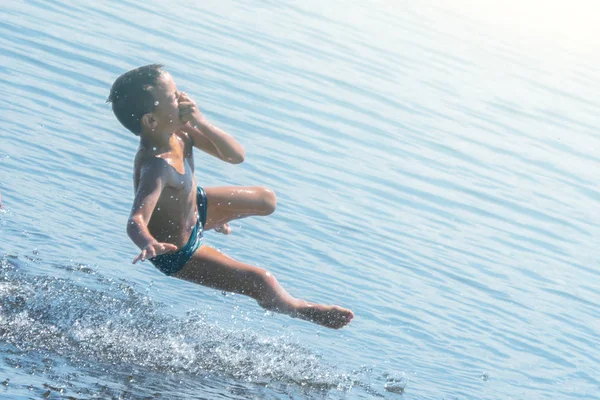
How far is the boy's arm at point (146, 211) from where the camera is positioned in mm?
5949

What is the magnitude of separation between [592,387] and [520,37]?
29103 millimetres

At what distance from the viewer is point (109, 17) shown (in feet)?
65.3

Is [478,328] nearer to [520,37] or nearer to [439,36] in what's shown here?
[439,36]

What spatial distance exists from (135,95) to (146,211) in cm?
82

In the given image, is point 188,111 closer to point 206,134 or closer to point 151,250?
point 206,134

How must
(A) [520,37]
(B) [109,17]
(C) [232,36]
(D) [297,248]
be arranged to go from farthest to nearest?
(A) [520,37]
(C) [232,36]
(B) [109,17]
(D) [297,248]

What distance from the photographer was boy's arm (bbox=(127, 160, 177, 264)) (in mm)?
5949

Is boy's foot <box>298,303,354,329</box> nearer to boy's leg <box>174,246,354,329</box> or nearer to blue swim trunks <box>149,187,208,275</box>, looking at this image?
boy's leg <box>174,246,354,329</box>

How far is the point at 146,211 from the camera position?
21.1 feet

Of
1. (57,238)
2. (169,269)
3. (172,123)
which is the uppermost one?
(172,123)

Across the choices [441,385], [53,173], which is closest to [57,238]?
[53,173]

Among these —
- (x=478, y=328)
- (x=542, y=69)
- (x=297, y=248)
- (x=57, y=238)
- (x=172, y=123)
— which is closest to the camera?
(x=172, y=123)

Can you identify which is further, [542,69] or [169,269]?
[542,69]

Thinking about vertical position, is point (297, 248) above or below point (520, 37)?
below
